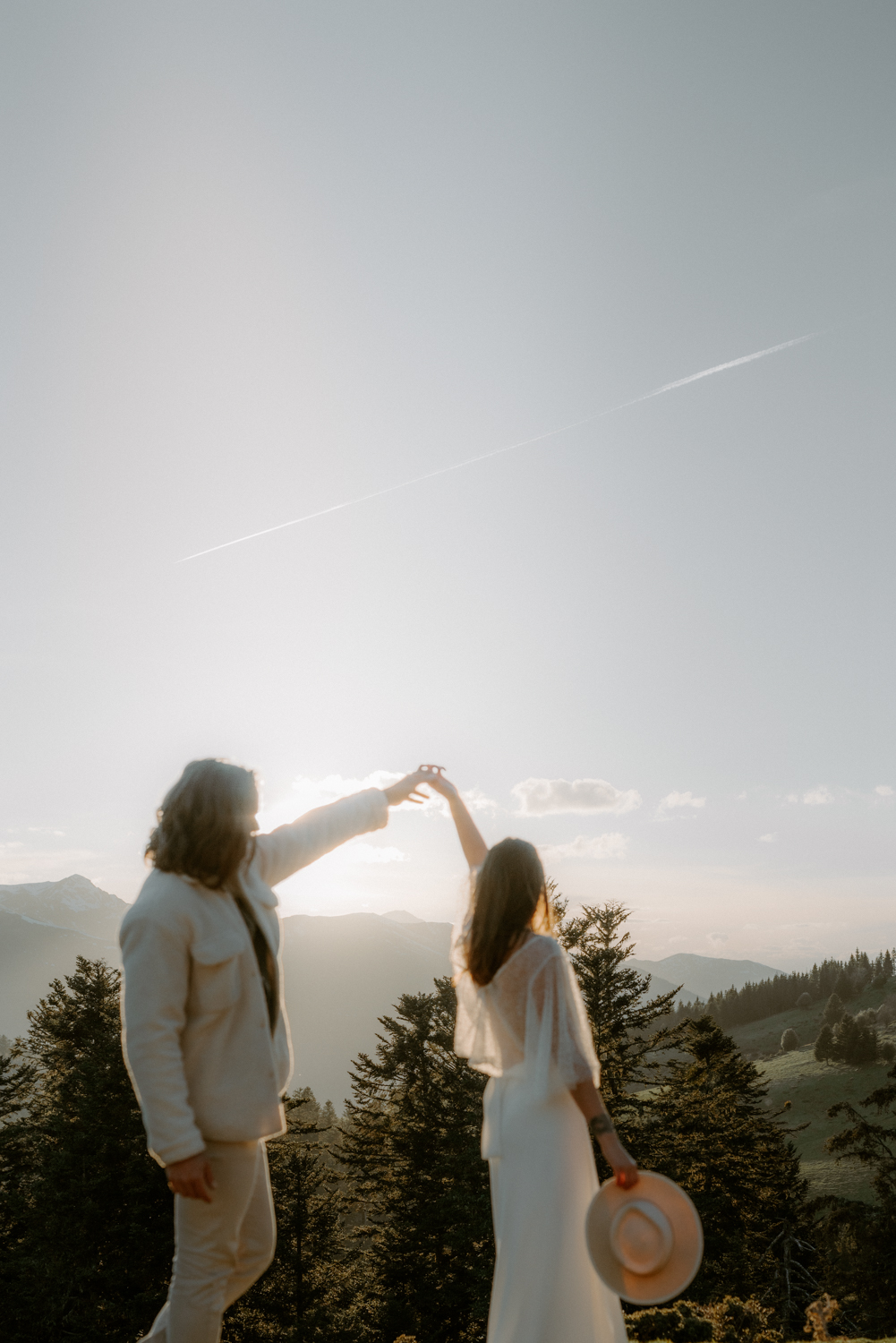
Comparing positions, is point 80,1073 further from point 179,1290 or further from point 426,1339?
point 179,1290

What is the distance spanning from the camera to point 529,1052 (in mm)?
3598

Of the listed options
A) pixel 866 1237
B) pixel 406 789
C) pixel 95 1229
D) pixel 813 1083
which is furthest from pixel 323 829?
pixel 813 1083

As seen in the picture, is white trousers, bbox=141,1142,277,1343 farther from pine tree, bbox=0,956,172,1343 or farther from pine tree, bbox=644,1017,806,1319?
pine tree, bbox=644,1017,806,1319

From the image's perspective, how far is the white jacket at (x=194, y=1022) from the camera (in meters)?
2.69

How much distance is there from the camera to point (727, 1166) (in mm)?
28375

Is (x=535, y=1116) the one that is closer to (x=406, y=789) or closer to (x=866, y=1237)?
(x=406, y=789)

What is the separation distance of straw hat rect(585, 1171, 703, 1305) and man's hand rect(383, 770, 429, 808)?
6.58 feet

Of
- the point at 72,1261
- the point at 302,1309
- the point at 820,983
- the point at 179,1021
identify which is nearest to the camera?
the point at 179,1021

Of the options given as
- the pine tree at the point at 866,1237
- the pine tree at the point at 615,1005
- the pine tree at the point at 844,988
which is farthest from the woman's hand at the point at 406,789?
the pine tree at the point at 844,988

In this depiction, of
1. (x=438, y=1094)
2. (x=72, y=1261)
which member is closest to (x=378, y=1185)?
(x=438, y=1094)

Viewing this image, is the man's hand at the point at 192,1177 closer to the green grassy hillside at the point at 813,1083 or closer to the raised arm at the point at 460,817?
the raised arm at the point at 460,817

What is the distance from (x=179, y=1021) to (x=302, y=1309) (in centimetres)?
2928

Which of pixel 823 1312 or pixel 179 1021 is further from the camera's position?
pixel 823 1312

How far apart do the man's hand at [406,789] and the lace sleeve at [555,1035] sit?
120 cm
